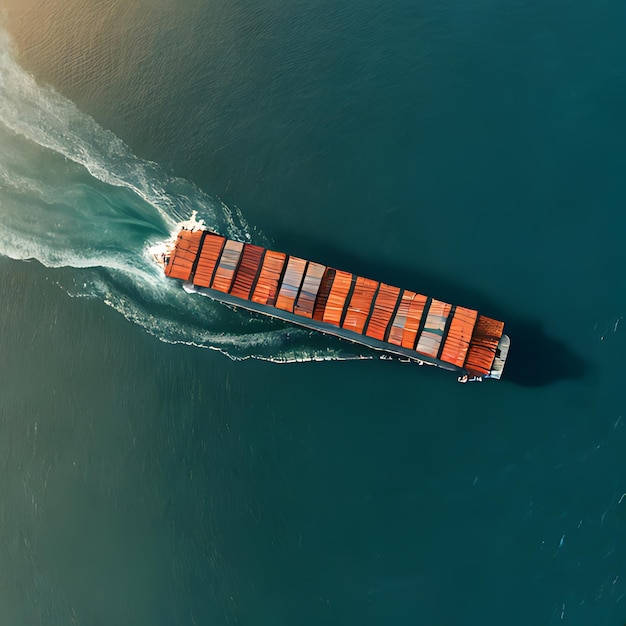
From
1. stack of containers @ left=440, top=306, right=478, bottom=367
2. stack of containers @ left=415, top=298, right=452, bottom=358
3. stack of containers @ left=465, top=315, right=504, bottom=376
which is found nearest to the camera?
stack of containers @ left=440, top=306, right=478, bottom=367

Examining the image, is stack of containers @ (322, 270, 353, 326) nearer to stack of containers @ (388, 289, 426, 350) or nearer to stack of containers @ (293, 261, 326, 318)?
stack of containers @ (293, 261, 326, 318)

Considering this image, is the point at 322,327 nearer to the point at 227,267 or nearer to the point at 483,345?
the point at 227,267

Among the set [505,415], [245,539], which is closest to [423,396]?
[505,415]

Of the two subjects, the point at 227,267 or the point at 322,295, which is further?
the point at 227,267

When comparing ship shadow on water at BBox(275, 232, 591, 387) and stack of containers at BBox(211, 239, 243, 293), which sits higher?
ship shadow on water at BBox(275, 232, 591, 387)

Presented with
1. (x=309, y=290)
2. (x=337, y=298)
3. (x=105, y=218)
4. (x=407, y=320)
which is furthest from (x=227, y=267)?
(x=407, y=320)

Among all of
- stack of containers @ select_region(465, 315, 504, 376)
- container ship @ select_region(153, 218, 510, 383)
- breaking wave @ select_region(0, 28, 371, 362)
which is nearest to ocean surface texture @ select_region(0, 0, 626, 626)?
breaking wave @ select_region(0, 28, 371, 362)
